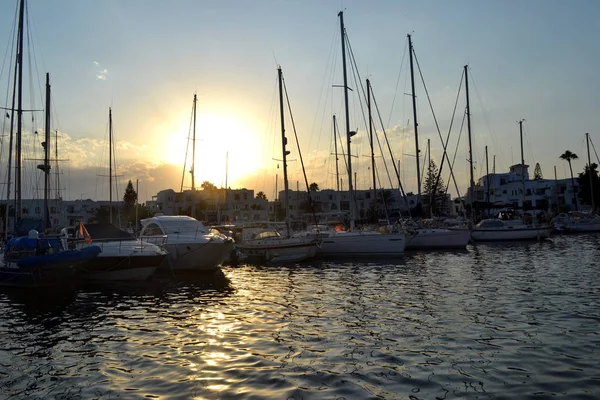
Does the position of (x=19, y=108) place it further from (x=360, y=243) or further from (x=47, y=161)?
(x=360, y=243)

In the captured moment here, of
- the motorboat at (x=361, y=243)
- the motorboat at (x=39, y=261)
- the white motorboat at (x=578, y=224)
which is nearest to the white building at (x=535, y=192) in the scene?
the white motorboat at (x=578, y=224)

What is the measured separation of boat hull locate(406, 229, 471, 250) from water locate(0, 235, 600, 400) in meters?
18.3

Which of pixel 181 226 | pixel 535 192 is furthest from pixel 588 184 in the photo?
pixel 181 226

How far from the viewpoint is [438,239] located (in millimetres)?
39781

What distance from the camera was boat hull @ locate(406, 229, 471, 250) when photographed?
130 ft

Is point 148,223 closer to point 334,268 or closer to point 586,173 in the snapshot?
point 334,268

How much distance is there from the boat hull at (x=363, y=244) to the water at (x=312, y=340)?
12.8m

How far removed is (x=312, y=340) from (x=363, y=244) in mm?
23250

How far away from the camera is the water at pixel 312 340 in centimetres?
817

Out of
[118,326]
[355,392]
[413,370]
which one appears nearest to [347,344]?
[413,370]

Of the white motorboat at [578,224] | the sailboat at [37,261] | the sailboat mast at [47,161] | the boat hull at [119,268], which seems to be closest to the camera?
the sailboat at [37,261]

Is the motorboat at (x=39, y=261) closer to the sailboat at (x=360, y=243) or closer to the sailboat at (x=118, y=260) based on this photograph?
the sailboat at (x=118, y=260)

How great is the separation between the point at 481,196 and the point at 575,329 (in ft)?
340

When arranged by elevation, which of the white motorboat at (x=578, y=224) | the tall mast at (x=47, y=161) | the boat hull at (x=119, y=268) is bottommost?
the boat hull at (x=119, y=268)
